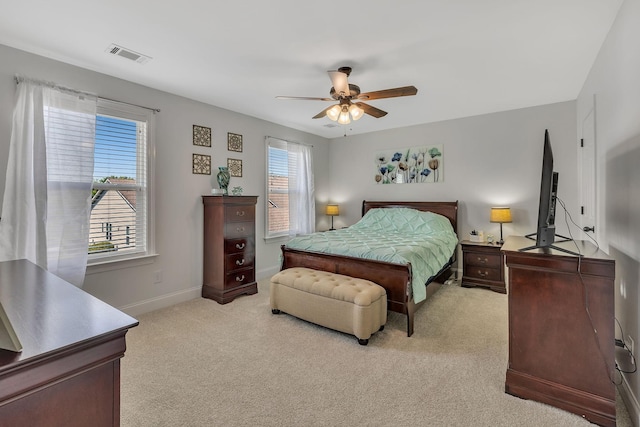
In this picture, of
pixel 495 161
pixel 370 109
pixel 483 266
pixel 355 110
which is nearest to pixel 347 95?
pixel 355 110

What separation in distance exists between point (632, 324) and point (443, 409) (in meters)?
1.25

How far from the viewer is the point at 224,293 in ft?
12.1

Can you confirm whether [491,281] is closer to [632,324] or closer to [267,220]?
[632,324]

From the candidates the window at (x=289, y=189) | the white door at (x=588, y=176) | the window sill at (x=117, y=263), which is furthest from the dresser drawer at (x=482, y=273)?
the window sill at (x=117, y=263)

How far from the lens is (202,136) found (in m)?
3.94

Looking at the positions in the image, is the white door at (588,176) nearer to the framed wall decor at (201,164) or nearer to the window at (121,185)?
the framed wall decor at (201,164)

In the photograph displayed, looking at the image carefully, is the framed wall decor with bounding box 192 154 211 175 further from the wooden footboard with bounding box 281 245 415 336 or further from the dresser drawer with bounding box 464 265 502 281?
the dresser drawer with bounding box 464 265 502 281

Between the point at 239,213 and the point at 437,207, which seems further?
the point at 437,207

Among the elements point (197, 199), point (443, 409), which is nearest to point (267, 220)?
point (197, 199)

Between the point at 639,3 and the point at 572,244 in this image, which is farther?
the point at 572,244

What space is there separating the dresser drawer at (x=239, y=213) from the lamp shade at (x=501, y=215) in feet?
10.8

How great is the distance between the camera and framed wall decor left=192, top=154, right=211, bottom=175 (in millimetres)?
3865

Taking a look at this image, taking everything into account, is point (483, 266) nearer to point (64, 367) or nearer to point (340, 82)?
point (340, 82)

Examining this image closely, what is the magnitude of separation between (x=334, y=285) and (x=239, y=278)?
1567 millimetres
